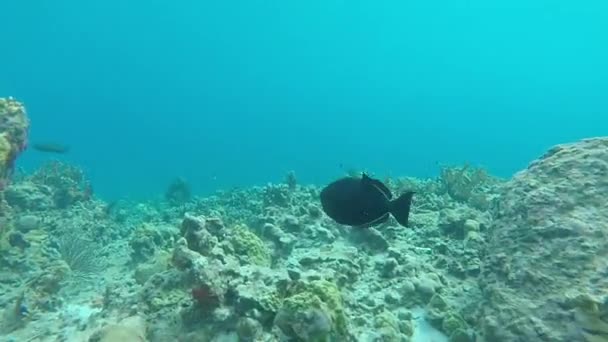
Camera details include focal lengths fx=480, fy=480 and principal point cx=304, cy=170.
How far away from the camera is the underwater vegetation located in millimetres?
4246

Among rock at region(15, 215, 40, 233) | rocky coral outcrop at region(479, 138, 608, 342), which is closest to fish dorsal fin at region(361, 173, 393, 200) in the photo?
rocky coral outcrop at region(479, 138, 608, 342)

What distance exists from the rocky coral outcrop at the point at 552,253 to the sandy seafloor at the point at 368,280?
0.05 ft

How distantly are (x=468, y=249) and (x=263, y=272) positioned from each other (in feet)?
9.74

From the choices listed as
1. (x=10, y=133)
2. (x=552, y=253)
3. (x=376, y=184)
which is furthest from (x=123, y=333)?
(x=10, y=133)

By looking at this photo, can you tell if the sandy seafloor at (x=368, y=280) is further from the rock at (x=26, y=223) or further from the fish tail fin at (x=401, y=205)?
the fish tail fin at (x=401, y=205)

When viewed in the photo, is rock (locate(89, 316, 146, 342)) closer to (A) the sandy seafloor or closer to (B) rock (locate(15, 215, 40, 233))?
(A) the sandy seafloor

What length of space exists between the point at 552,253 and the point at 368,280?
6.60ft

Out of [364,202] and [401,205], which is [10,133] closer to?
[364,202]

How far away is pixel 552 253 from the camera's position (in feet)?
15.3

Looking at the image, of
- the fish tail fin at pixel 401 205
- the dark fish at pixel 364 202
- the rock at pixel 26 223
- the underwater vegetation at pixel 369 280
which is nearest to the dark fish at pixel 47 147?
the rock at pixel 26 223

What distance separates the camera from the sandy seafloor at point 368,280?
4250 mm

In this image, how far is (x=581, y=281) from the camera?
14.2ft

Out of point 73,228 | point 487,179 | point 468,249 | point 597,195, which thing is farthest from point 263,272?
point 487,179

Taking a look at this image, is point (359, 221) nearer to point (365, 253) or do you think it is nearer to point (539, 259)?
point (539, 259)
